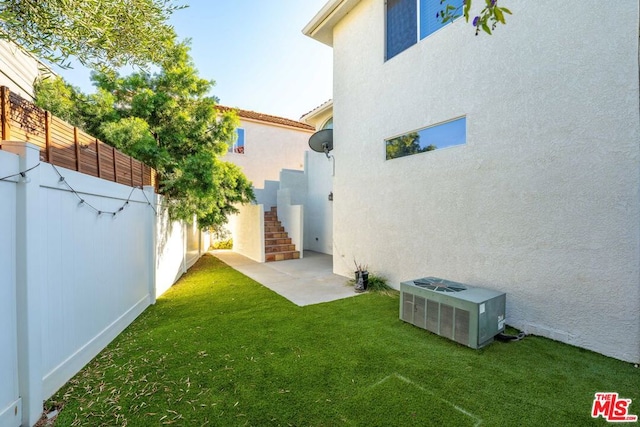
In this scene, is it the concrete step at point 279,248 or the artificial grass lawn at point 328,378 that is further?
the concrete step at point 279,248

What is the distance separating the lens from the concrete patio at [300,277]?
22.7 feet

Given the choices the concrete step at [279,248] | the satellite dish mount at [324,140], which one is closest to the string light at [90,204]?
the satellite dish mount at [324,140]

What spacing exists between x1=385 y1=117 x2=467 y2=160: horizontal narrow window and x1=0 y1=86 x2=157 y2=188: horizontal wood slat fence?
5874 millimetres

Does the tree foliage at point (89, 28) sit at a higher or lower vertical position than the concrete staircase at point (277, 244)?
higher

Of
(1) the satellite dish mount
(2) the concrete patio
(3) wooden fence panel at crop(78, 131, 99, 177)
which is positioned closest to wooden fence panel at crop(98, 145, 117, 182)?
(3) wooden fence panel at crop(78, 131, 99, 177)

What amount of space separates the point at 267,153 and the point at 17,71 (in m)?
10.6

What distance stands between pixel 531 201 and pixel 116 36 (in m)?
6.99

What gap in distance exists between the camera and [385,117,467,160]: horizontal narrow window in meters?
5.72

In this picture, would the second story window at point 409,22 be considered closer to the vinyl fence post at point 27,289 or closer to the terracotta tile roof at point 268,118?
the vinyl fence post at point 27,289

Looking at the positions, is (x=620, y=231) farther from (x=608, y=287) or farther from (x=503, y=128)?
(x=503, y=128)

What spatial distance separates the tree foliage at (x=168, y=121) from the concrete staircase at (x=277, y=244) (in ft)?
11.9

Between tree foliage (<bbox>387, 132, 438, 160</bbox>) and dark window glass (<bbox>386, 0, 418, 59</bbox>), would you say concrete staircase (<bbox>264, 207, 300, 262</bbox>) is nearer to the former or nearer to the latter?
tree foliage (<bbox>387, 132, 438, 160</bbox>)

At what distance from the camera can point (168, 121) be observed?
7.85 meters

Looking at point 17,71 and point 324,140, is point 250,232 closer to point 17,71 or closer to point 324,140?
point 324,140
